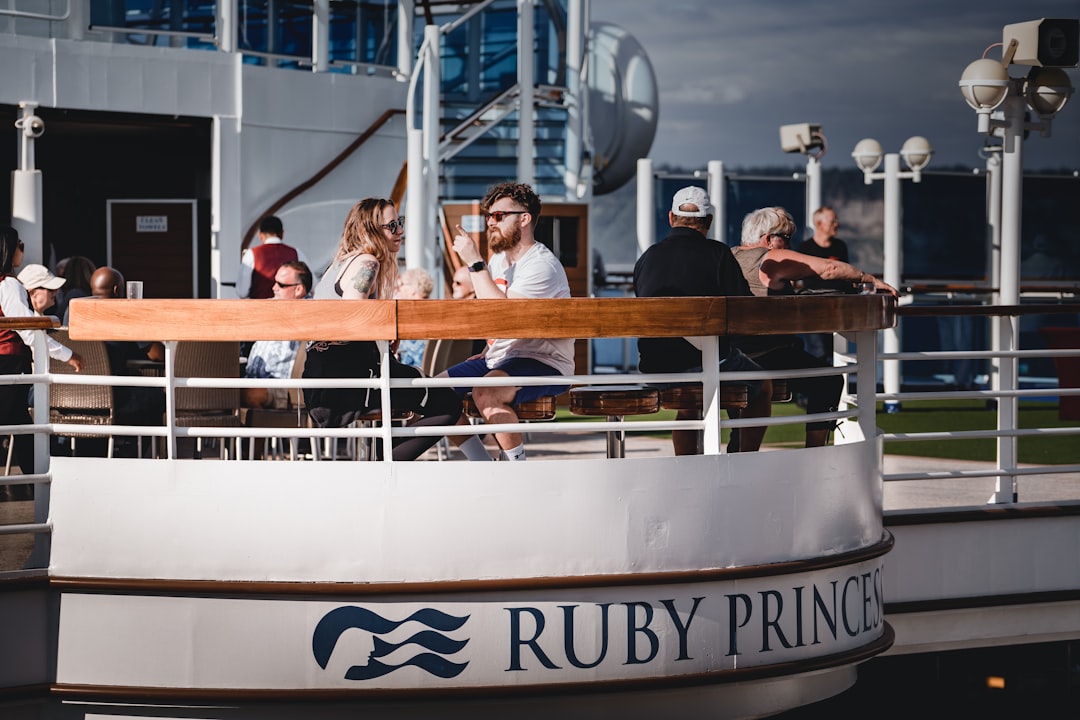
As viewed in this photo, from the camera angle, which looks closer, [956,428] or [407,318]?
[407,318]

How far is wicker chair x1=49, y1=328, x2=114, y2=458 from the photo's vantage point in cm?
680

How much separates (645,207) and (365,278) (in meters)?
8.89

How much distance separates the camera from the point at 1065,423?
41.1 ft

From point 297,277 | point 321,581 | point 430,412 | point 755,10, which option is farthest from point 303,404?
point 755,10

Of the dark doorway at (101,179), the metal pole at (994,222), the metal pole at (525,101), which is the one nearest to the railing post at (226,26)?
the dark doorway at (101,179)

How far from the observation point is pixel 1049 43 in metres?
8.07

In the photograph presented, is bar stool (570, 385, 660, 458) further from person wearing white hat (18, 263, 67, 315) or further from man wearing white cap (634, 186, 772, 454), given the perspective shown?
person wearing white hat (18, 263, 67, 315)

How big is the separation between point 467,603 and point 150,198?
1172cm

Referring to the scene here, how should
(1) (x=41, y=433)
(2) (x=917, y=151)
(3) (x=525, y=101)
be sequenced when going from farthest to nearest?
1. (2) (x=917, y=151)
2. (3) (x=525, y=101)
3. (1) (x=41, y=433)

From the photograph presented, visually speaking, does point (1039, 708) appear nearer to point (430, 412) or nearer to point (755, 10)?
point (430, 412)

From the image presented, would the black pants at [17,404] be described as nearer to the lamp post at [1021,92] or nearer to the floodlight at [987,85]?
the lamp post at [1021,92]

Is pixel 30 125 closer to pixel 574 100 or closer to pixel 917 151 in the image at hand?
pixel 574 100

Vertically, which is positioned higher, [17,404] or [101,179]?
[101,179]

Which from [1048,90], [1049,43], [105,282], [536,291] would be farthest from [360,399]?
[1048,90]
